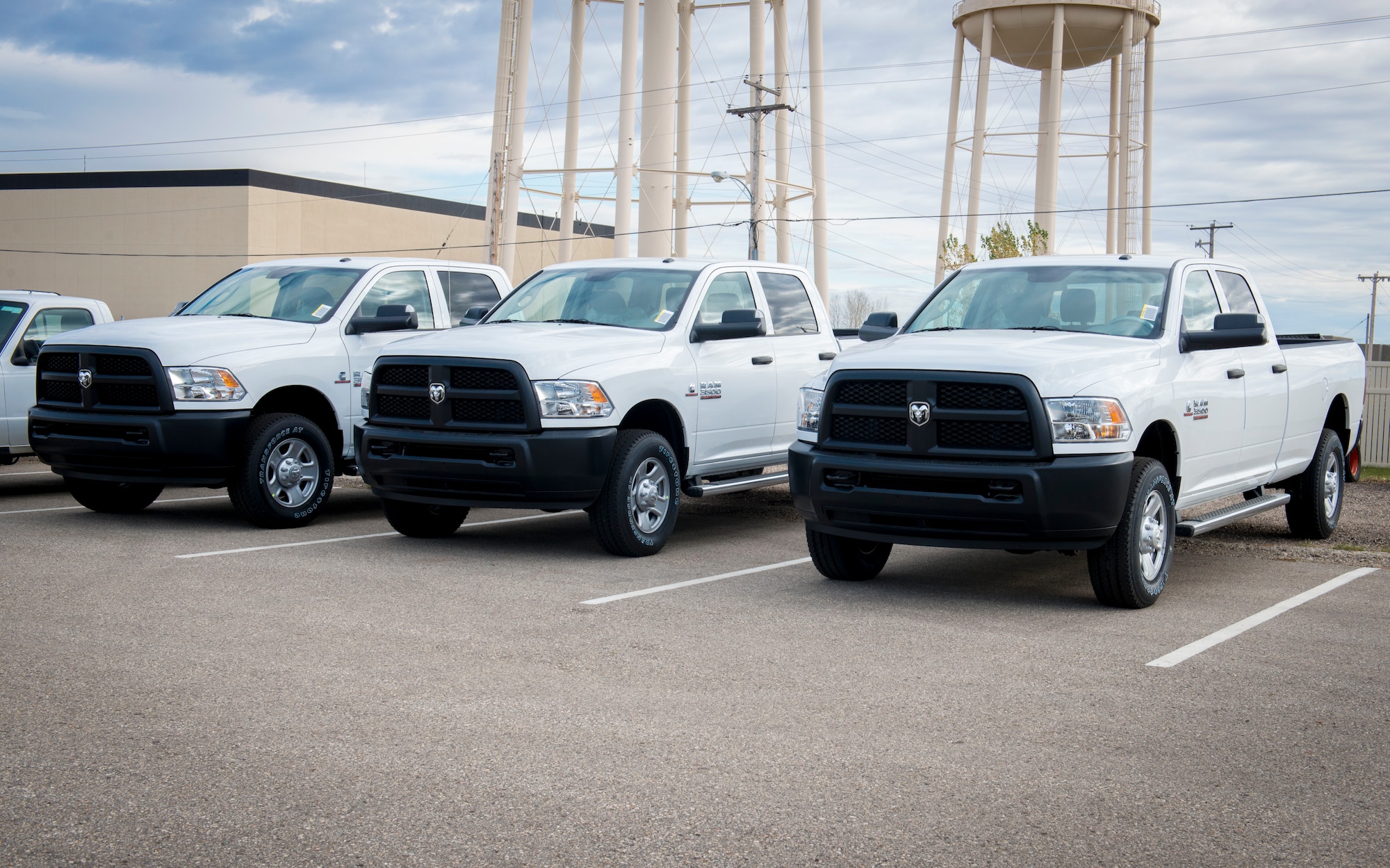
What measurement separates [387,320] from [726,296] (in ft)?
9.28

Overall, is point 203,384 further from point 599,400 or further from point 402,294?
point 599,400

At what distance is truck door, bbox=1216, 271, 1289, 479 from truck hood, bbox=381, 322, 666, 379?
410 centimetres

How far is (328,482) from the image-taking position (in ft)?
36.5

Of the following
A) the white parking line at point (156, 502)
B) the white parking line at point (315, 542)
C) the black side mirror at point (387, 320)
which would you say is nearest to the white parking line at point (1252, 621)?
the white parking line at point (315, 542)

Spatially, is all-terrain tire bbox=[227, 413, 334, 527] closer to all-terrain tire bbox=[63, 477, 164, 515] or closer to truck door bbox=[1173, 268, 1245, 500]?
all-terrain tire bbox=[63, 477, 164, 515]

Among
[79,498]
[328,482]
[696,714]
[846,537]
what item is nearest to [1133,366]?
[846,537]

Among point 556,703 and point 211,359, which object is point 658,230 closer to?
point 211,359

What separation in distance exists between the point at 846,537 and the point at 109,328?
649 cm

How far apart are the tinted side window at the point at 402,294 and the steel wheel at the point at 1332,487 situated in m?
7.79

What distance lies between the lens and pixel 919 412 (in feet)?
24.8

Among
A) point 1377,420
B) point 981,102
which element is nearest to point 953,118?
point 981,102

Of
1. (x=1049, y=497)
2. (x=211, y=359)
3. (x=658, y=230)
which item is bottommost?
(x=1049, y=497)

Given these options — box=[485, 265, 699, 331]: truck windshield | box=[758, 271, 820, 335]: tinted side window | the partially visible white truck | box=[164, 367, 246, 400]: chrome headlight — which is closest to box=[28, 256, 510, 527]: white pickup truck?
box=[164, 367, 246, 400]: chrome headlight

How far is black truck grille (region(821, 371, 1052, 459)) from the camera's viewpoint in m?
7.37
